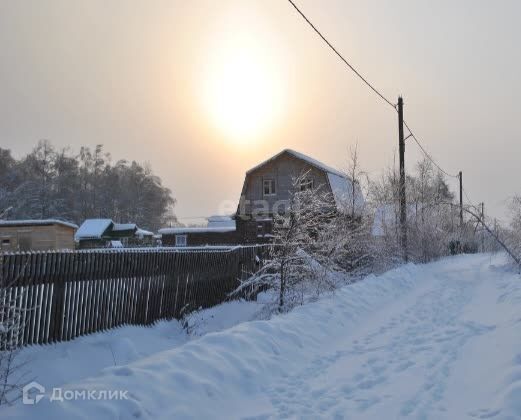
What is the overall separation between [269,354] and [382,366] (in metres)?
1.37

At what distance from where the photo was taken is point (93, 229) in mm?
51125

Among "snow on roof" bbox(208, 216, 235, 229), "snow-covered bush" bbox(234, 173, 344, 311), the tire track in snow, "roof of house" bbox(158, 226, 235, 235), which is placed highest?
"snow on roof" bbox(208, 216, 235, 229)

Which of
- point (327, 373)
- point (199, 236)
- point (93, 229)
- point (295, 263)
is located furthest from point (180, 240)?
point (327, 373)

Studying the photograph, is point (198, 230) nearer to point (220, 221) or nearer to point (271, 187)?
point (271, 187)

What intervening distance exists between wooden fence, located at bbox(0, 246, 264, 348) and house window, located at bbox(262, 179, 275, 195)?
21440 millimetres

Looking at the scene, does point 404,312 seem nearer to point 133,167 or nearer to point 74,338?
point 74,338

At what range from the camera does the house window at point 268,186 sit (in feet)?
113

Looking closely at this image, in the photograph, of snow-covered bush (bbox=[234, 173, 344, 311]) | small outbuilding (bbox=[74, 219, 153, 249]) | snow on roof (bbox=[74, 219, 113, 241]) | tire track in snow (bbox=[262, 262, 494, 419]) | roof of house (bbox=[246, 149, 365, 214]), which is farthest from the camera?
snow on roof (bbox=[74, 219, 113, 241])

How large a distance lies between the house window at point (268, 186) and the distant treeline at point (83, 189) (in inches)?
1460

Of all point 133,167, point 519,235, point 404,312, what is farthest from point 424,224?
point 133,167

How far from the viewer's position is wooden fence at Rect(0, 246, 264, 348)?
724 centimetres

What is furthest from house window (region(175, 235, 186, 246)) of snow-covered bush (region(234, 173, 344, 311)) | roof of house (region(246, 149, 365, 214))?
snow-covered bush (region(234, 173, 344, 311))

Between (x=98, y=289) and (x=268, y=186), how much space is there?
1032 inches

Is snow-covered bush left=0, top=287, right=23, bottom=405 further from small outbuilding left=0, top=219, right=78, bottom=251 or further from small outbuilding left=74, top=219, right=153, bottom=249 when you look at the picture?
small outbuilding left=74, top=219, right=153, bottom=249
